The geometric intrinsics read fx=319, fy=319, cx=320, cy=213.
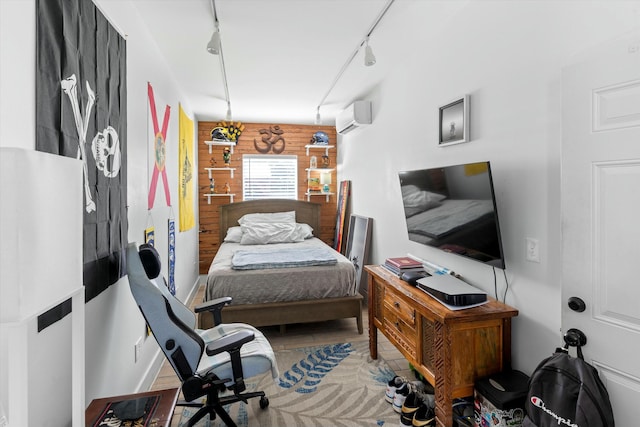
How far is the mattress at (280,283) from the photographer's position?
3.07m

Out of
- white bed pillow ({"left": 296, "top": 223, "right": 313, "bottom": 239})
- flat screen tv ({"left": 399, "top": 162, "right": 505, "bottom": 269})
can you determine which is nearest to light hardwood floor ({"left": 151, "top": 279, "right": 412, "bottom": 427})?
flat screen tv ({"left": 399, "top": 162, "right": 505, "bottom": 269})

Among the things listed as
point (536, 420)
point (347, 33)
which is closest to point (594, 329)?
point (536, 420)

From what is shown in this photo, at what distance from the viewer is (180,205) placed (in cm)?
367

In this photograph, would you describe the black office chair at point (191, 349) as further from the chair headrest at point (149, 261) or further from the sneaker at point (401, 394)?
the sneaker at point (401, 394)

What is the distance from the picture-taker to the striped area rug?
6.74 ft

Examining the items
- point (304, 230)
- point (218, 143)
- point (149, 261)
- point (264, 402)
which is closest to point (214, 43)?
point (149, 261)

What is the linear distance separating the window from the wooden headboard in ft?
0.56

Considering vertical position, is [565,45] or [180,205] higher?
[565,45]

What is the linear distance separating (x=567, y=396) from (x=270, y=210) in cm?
445

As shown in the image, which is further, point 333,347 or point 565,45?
point 333,347

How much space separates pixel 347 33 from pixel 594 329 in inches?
95.4

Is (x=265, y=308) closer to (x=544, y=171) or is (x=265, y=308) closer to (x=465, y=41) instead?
(x=544, y=171)

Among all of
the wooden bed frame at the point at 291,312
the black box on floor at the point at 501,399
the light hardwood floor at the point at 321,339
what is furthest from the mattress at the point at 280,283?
the black box on floor at the point at 501,399

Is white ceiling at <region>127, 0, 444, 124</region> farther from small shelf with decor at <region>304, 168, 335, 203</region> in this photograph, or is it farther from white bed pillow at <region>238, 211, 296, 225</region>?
white bed pillow at <region>238, 211, 296, 225</region>
